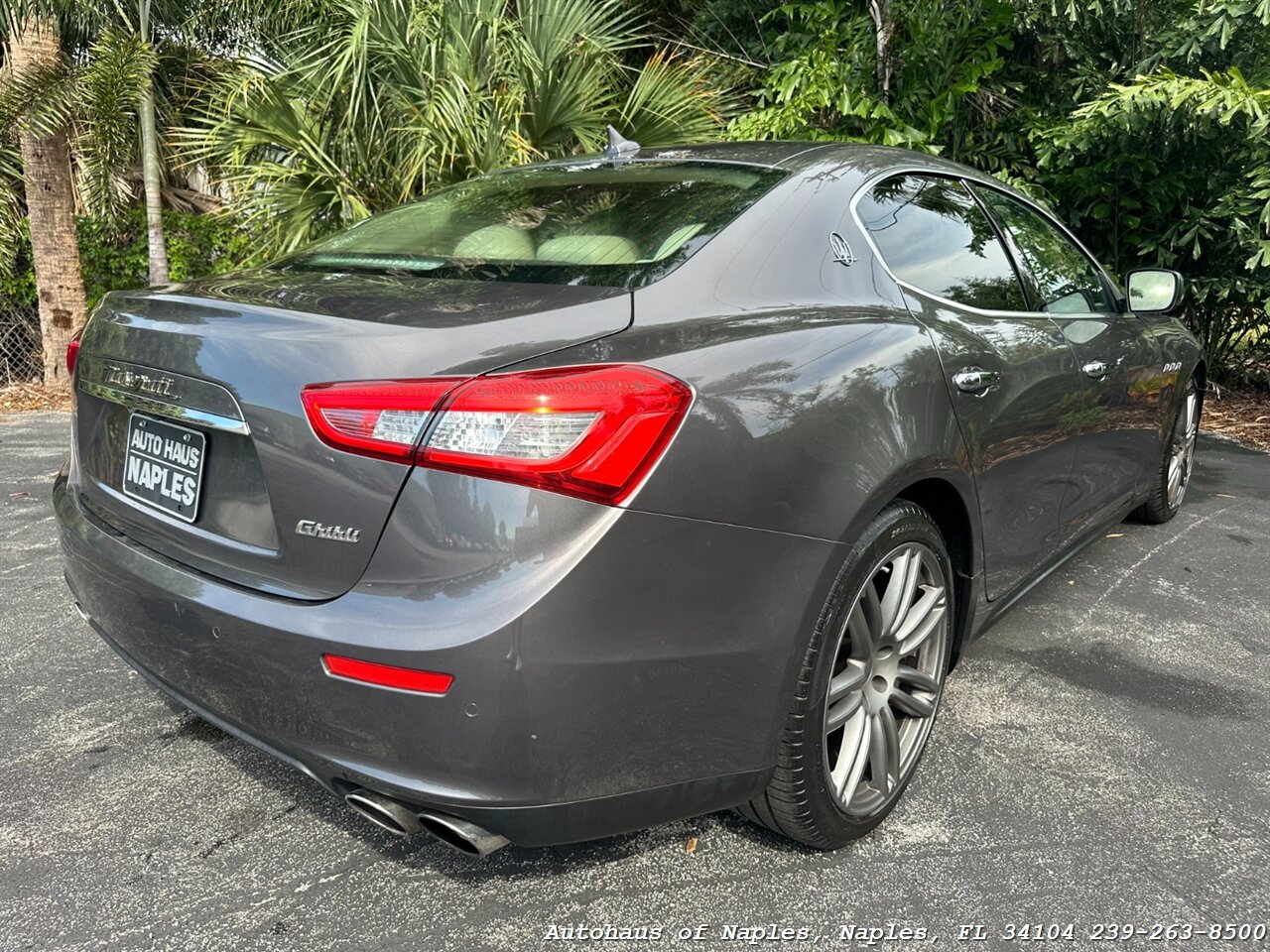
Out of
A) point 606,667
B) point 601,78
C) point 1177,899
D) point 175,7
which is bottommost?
point 1177,899

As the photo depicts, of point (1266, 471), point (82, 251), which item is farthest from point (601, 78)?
point (82, 251)

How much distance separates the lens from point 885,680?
2199mm

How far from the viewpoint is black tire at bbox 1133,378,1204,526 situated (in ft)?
14.3

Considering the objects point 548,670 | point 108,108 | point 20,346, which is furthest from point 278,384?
point 20,346

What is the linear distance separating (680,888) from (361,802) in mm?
712

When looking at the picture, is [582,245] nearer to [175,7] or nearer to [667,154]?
[667,154]

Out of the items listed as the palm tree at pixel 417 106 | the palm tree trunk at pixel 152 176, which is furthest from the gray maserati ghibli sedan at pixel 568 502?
the palm tree trunk at pixel 152 176

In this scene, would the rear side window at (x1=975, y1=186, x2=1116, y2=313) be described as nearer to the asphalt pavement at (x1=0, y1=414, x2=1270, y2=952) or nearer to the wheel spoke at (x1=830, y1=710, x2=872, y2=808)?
the asphalt pavement at (x1=0, y1=414, x2=1270, y2=952)

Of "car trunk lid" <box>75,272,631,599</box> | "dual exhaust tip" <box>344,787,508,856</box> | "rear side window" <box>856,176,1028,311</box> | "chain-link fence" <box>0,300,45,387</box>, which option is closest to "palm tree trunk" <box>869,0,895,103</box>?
"rear side window" <box>856,176,1028,311</box>

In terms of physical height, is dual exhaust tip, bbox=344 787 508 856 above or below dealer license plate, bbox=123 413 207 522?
below

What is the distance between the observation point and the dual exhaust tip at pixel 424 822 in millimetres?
1622

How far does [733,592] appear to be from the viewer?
66.5 inches

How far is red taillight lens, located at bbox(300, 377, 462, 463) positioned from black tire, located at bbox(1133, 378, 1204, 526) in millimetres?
3638

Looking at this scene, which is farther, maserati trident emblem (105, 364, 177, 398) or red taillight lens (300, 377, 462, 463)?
maserati trident emblem (105, 364, 177, 398)
